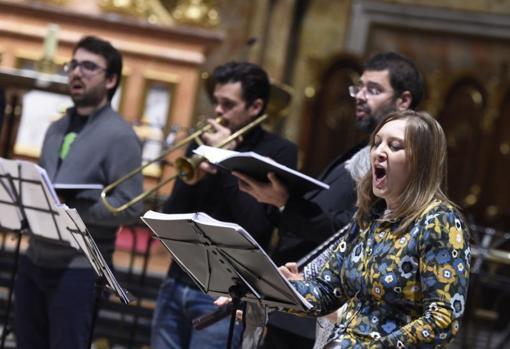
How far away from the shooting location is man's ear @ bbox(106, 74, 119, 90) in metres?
5.95

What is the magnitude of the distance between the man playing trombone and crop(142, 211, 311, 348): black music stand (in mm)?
886

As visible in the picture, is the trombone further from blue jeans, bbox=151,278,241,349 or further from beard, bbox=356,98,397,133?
beard, bbox=356,98,397,133

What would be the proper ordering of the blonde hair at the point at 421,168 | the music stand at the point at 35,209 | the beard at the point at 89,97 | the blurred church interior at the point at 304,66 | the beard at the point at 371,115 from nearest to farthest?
the blonde hair at the point at 421,168 → the music stand at the point at 35,209 → the beard at the point at 371,115 → the beard at the point at 89,97 → the blurred church interior at the point at 304,66

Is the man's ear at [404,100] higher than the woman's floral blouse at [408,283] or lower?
higher

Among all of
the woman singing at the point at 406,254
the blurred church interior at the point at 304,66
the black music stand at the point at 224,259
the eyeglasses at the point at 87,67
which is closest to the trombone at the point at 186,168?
the eyeglasses at the point at 87,67

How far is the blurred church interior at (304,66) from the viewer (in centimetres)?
966

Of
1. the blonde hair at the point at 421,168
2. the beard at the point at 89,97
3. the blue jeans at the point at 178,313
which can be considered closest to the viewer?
the blonde hair at the point at 421,168

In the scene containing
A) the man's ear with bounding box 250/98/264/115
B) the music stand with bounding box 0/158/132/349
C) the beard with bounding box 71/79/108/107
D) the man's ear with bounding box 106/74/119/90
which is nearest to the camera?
the music stand with bounding box 0/158/132/349

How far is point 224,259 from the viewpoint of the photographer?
13.3ft

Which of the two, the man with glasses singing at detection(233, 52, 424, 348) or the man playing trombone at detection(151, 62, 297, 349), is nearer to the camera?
the man with glasses singing at detection(233, 52, 424, 348)

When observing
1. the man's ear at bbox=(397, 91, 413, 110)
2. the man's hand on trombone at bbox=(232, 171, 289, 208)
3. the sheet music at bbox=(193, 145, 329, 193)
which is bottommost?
the man's hand on trombone at bbox=(232, 171, 289, 208)

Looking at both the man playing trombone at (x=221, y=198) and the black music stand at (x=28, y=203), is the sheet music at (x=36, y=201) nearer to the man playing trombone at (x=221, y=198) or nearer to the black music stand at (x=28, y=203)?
the black music stand at (x=28, y=203)

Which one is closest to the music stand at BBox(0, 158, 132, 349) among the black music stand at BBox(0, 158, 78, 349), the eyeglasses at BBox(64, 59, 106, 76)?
the black music stand at BBox(0, 158, 78, 349)

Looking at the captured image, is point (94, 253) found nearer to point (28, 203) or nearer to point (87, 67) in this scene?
point (28, 203)
